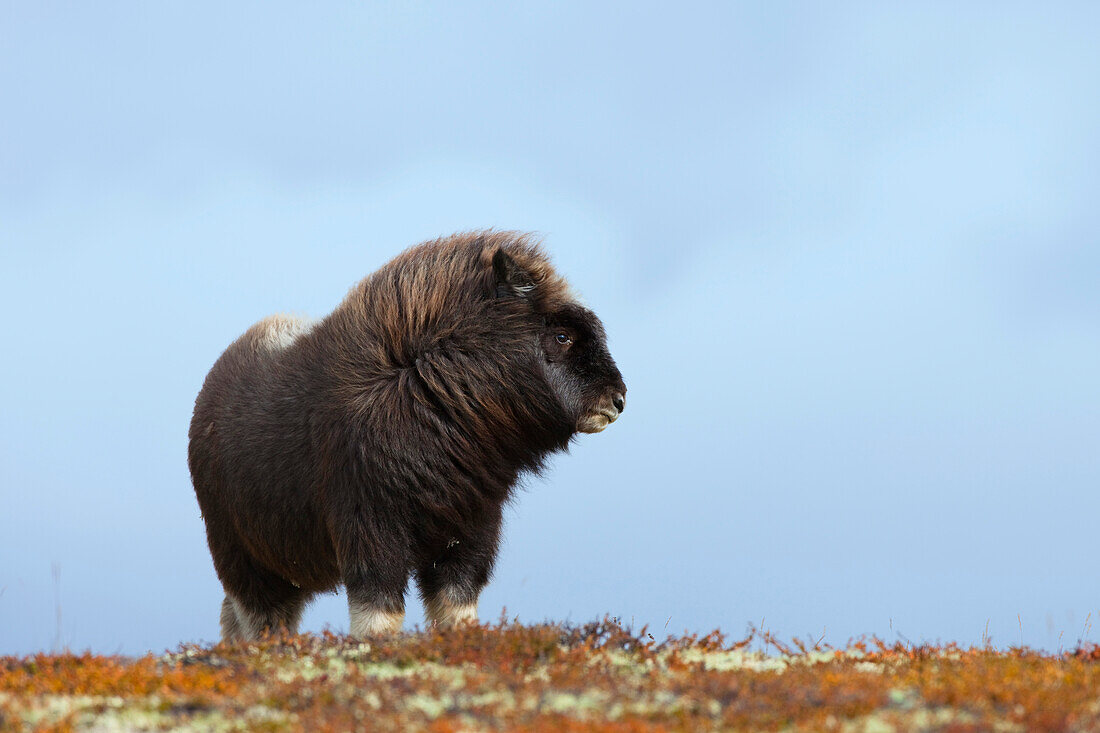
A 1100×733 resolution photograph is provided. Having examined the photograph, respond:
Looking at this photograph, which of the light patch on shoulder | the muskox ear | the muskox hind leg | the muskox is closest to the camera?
the muskox

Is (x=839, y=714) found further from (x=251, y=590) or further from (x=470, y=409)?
(x=251, y=590)

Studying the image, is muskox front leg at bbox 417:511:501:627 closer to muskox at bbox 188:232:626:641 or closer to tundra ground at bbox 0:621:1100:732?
muskox at bbox 188:232:626:641

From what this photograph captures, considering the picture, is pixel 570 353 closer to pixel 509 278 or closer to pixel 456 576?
pixel 509 278

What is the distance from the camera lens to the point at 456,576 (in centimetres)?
860

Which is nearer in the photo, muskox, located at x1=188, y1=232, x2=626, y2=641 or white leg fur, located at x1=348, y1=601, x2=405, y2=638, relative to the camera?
white leg fur, located at x1=348, y1=601, x2=405, y2=638

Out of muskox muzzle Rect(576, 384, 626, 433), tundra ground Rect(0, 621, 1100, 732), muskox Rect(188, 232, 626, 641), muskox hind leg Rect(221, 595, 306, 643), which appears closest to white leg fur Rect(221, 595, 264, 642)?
muskox hind leg Rect(221, 595, 306, 643)

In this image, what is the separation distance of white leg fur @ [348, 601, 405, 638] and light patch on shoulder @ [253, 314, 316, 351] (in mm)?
2655

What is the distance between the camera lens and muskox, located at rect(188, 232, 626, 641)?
7.96 metres

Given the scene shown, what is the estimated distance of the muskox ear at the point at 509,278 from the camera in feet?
27.7

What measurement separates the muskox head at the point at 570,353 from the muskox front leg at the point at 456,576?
1.16 metres

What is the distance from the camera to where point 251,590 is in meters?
10.3

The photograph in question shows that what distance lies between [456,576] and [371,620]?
100 cm

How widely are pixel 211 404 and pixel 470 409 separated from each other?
3.28 metres

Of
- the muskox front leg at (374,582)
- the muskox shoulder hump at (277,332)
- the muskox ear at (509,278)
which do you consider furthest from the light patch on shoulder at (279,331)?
the muskox front leg at (374,582)
